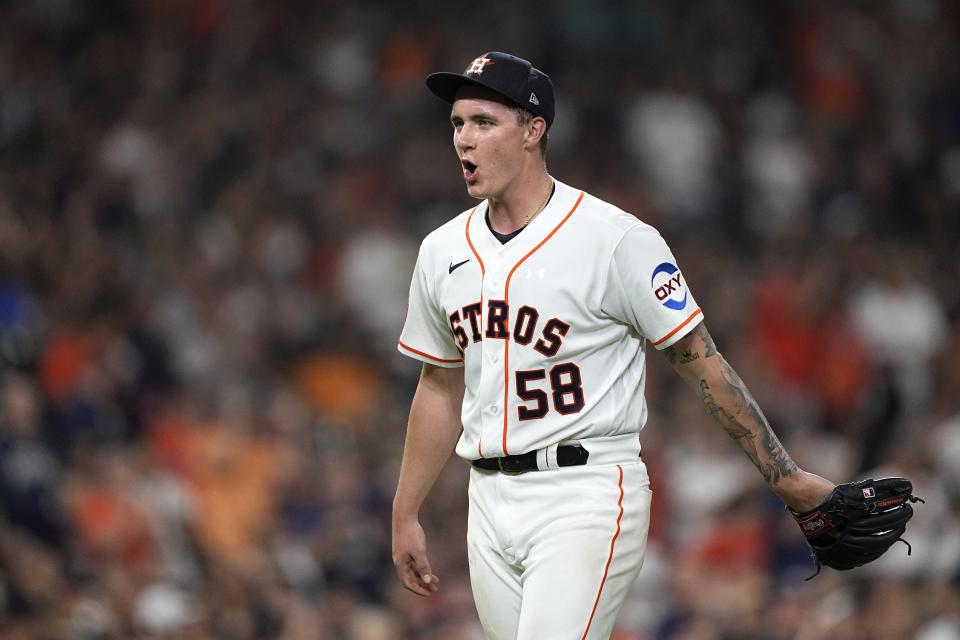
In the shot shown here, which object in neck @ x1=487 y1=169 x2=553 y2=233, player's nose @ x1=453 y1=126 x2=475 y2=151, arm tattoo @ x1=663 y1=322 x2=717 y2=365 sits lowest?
arm tattoo @ x1=663 y1=322 x2=717 y2=365

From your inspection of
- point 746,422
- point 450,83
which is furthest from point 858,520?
point 450,83

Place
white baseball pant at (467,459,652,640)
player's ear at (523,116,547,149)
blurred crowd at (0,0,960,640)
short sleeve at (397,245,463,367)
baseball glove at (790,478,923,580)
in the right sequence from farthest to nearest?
blurred crowd at (0,0,960,640), short sleeve at (397,245,463,367), player's ear at (523,116,547,149), baseball glove at (790,478,923,580), white baseball pant at (467,459,652,640)

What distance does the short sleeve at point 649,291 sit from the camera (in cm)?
347

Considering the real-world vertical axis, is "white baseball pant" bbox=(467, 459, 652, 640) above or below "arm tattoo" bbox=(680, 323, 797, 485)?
below

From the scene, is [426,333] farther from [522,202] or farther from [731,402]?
[731,402]

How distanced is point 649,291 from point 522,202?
0.45 m

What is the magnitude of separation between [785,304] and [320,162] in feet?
11.2

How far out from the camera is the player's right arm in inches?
154

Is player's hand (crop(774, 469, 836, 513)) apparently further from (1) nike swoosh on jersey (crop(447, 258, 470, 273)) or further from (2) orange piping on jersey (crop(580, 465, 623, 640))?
(1) nike swoosh on jersey (crop(447, 258, 470, 273))

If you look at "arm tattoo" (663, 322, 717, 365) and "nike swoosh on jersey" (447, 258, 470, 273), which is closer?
"arm tattoo" (663, 322, 717, 365)

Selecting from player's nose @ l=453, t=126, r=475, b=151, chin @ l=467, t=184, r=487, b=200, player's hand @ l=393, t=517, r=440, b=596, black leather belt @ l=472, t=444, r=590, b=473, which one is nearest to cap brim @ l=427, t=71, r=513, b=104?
player's nose @ l=453, t=126, r=475, b=151

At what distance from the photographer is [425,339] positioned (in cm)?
390

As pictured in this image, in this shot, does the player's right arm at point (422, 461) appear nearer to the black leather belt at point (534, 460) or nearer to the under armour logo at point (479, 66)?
the black leather belt at point (534, 460)

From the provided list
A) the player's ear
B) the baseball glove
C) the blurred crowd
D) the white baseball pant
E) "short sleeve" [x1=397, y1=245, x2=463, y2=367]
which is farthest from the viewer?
the blurred crowd
